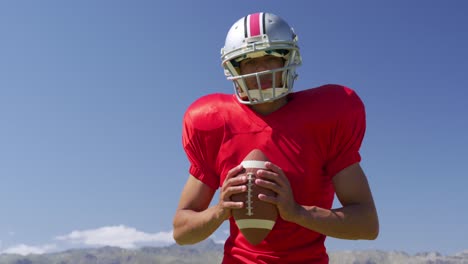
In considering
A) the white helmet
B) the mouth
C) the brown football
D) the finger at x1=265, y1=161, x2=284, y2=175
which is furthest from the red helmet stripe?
the finger at x1=265, y1=161, x2=284, y2=175

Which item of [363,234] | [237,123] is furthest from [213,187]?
[363,234]

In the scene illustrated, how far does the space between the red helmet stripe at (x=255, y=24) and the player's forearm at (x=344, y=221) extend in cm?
173

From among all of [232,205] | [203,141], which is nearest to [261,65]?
[203,141]

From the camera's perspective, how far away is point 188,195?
19.5ft

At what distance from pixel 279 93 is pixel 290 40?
1.74ft

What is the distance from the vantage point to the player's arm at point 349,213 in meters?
5.15

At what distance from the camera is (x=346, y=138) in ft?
18.6

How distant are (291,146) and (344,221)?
835 millimetres

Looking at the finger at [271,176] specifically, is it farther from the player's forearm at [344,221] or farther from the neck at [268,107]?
the neck at [268,107]

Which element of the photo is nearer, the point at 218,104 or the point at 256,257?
the point at 256,257

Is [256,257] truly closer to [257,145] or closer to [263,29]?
[257,145]

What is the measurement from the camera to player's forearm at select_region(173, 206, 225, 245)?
5.33 metres

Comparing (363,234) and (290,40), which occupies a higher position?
(290,40)

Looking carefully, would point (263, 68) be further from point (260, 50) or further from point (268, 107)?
point (268, 107)
